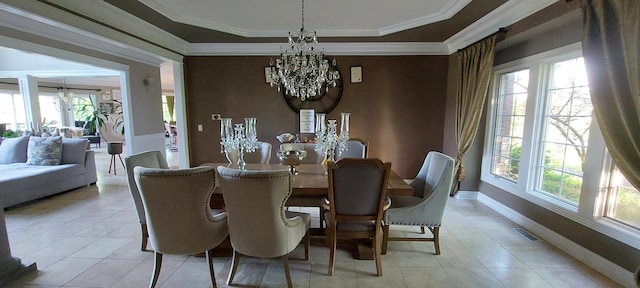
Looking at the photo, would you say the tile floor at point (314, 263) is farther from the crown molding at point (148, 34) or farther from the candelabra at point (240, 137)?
the crown molding at point (148, 34)

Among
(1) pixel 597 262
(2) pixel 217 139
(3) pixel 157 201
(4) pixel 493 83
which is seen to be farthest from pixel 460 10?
(2) pixel 217 139

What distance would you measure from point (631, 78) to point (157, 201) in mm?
3156

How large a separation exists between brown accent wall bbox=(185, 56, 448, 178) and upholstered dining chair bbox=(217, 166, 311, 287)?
8.96 feet

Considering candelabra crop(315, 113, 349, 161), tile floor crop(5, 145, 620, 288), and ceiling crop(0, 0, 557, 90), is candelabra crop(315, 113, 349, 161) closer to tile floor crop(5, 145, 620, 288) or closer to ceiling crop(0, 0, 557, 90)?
tile floor crop(5, 145, 620, 288)

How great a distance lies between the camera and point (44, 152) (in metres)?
4.24

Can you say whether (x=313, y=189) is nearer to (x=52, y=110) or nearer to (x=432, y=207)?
(x=432, y=207)

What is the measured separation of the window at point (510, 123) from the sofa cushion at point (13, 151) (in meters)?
7.44

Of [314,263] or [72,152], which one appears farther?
[72,152]

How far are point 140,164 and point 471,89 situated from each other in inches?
153

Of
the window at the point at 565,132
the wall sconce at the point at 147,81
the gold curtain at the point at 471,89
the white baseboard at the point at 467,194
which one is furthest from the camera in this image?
the wall sconce at the point at 147,81

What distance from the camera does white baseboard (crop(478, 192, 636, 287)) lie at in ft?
6.75

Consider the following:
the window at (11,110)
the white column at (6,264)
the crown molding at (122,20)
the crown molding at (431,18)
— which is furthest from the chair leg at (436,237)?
the window at (11,110)

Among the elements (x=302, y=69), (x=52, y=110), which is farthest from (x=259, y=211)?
(x=52, y=110)

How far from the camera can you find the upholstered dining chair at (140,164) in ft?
7.07
